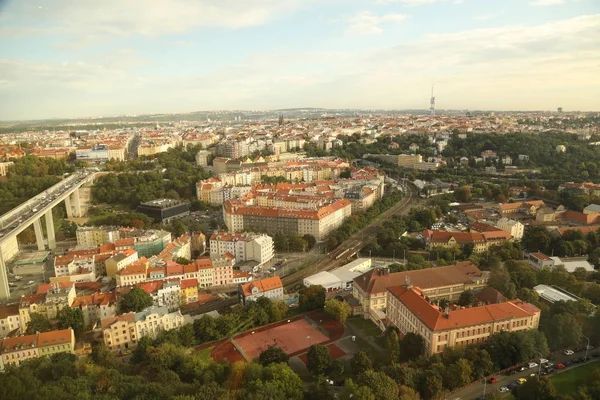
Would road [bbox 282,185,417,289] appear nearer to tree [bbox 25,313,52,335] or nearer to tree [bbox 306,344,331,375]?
tree [bbox 306,344,331,375]

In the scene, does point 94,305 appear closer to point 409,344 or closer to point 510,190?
point 409,344

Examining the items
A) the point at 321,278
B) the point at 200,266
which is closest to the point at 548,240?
the point at 321,278

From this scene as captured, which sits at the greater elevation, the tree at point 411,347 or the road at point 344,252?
the tree at point 411,347

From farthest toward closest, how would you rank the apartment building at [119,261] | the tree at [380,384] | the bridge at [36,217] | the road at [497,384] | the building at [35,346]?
the apartment building at [119,261] → the bridge at [36,217] → the building at [35,346] → the road at [497,384] → the tree at [380,384]

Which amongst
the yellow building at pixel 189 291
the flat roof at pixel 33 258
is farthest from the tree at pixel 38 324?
the flat roof at pixel 33 258

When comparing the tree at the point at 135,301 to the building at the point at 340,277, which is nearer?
the tree at the point at 135,301

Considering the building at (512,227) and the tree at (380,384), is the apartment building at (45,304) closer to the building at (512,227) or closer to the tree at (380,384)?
the tree at (380,384)

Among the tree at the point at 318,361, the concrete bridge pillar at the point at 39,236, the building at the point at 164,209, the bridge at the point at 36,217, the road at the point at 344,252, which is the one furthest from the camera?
the building at the point at 164,209
